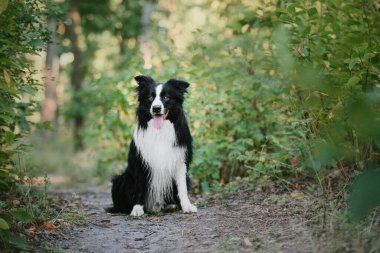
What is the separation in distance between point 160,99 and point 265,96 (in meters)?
2.10

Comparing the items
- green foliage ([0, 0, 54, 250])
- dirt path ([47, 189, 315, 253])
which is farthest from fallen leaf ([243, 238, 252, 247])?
green foliage ([0, 0, 54, 250])

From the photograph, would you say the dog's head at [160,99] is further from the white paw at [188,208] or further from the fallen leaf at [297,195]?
the fallen leaf at [297,195]

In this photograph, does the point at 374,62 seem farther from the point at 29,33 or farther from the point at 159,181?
the point at 29,33

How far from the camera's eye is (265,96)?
261 inches

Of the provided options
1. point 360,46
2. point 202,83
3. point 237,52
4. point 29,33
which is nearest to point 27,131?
point 29,33

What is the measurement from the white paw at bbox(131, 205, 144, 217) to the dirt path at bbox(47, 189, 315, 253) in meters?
0.12

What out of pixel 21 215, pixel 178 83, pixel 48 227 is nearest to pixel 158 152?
pixel 178 83

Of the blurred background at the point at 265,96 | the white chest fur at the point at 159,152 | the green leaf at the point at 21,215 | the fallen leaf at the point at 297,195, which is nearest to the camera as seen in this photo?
the green leaf at the point at 21,215

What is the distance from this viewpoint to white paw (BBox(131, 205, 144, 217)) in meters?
5.22

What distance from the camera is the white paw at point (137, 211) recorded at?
5.22 metres

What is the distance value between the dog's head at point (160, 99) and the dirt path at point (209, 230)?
1173 mm

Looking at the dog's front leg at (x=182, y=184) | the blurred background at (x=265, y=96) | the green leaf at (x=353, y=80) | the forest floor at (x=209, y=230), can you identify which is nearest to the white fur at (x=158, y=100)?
the dog's front leg at (x=182, y=184)

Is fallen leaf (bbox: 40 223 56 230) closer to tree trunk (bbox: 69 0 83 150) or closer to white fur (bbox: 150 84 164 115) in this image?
white fur (bbox: 150 84 164 115)

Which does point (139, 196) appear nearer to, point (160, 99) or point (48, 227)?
Result: point (160, 99)
